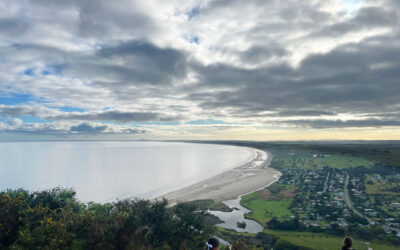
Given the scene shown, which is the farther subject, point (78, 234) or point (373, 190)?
point (373, 190)

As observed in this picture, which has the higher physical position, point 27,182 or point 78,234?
point 78,234

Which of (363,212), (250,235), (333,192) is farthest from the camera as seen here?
(333,192)

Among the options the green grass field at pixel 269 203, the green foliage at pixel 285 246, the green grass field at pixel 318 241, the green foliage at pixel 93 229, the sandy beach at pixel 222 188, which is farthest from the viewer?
the sandy beach at pixel 222 188

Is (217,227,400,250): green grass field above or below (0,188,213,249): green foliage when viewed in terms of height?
below

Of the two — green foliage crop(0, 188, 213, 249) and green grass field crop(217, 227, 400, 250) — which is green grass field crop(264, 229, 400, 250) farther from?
green foliage crop(0, 188, 213, 249)

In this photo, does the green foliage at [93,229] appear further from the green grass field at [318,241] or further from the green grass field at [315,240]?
the green grass field at [318,241]

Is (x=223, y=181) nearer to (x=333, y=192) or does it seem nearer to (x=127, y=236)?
(x=333, y=192)

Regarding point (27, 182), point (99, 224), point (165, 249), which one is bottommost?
point (27, 182)

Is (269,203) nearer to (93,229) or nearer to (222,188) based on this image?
(222,188)

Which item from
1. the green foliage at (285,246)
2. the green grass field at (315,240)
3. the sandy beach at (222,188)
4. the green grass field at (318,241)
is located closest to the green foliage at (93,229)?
the green foliage at (285,246)

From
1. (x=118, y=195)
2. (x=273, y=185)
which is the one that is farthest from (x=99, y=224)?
(x=273, y=185)

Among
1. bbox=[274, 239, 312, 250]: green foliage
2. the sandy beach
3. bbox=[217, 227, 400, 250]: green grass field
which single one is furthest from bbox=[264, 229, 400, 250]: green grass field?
the sandy beach
